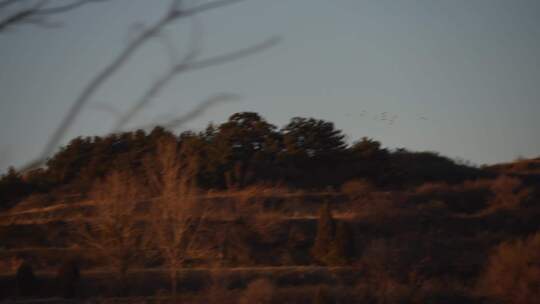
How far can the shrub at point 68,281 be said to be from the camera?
19.6 metres

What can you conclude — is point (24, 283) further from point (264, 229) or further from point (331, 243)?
point (264, 229)

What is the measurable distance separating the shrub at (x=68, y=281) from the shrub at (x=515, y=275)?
45.0 ft

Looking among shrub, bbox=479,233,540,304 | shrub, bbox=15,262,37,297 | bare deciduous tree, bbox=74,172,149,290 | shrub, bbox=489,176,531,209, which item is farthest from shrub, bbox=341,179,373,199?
shrub, bbox=15,262,37,297

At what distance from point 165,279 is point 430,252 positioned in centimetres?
1344

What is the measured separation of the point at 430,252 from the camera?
2844cm

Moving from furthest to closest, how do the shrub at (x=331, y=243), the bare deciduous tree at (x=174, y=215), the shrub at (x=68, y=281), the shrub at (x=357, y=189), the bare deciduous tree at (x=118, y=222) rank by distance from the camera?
the shrub at (x=357, y=189)
the shrub at (x=331, y=243)
the bare deciduous tree at (x=174, y=215)
the bare deciduous tree at (x=118, y=222)
the shrub at (x=68, y=281)

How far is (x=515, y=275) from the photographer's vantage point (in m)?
18.3

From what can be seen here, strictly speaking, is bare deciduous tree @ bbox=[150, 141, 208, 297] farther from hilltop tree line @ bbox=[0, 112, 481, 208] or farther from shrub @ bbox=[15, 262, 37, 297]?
hilltop tree line @ bbox=[0, 112, 481, 208]

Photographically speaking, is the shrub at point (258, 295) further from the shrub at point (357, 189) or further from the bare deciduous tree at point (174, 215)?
the shrub at point (357, 189)

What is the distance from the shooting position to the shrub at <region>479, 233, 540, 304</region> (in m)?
17.2

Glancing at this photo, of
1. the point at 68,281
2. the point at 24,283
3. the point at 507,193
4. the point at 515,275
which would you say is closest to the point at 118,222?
the point at 68,281

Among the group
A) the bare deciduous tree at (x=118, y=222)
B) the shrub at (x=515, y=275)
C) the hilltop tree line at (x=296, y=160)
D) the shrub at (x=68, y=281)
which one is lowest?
the shrub at (x=515, y=275)

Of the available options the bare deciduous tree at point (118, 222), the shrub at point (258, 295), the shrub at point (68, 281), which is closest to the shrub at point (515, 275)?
the shrub at point (258, 295)

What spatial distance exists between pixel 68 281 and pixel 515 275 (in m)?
14.8
